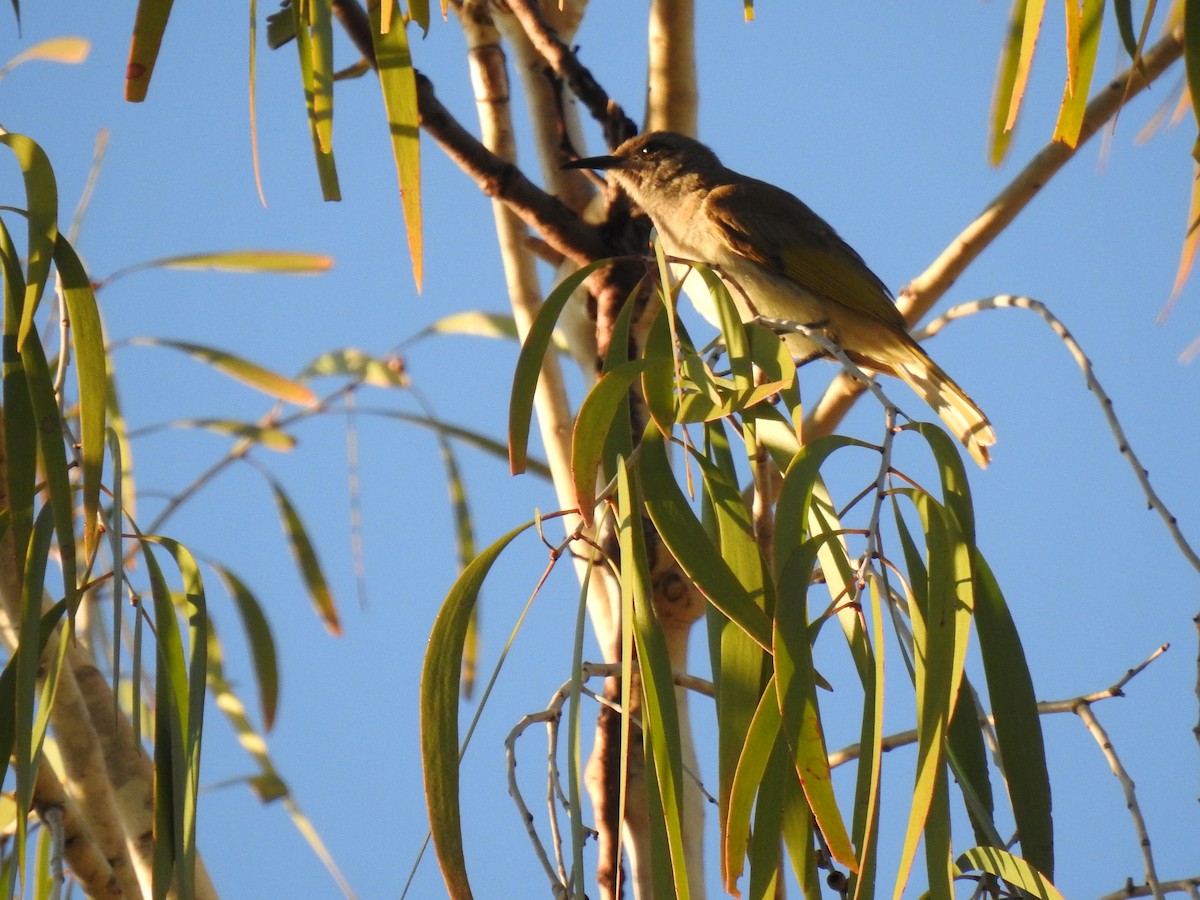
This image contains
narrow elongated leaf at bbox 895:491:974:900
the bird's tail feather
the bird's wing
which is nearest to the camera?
narrow elongated leaf at bbox 895:491:974:900

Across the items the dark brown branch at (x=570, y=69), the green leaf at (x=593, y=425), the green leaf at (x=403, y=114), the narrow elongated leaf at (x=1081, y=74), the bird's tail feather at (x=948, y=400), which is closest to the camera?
the green leaf at (x=593, y=425)

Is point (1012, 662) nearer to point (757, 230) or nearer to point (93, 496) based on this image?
point (93, 496)

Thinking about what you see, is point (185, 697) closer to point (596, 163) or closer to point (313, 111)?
point (313, 111)

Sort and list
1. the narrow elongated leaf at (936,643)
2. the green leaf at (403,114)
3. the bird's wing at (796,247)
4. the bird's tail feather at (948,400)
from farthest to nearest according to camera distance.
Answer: the bird's wing at (796,247) → the bird's tail feather at (948,400) → the green leaf at (403,114) → the narrow elongated leaf at (936,643)

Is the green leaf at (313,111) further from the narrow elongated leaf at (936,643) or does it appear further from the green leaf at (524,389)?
the narrow elongated leaf at (936,643)

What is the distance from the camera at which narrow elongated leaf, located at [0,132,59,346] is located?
61.7 inches

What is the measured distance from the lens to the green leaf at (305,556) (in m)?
3.45

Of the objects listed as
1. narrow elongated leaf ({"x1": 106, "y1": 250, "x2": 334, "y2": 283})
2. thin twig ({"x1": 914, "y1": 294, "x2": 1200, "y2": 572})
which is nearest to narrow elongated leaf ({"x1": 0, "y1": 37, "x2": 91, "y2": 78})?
narrow elongated leaf ({"x1": 106, "y1": 250, "x2": 334, "y2": 283})

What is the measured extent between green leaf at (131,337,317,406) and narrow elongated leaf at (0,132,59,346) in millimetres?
1631

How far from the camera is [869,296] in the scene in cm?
325

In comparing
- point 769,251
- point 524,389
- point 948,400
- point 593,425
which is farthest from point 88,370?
point 769,251

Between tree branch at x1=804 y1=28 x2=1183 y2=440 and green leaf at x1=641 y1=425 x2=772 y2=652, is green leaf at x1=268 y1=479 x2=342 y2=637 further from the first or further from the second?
green leaf at x1=641 y1=425 x2=772 y2=652

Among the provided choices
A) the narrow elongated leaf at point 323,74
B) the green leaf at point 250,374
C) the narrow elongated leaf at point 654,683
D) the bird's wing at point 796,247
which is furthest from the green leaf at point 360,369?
the narrow elongated leaf at point 654,683

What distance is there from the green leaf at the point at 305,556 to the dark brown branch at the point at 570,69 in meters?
1.30
